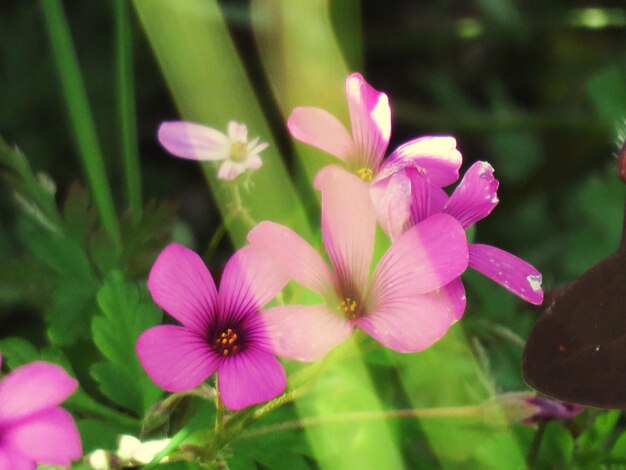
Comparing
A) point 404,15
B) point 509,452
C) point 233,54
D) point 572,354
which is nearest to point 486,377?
point 509,452

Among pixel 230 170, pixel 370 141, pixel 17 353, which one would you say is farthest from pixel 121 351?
pixel 370 141

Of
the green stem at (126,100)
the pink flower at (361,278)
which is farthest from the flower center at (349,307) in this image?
the green stem at (126,100)

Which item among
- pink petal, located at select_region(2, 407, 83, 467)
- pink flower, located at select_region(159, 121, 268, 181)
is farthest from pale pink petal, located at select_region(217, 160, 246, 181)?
pink petal, located at select_region(2, 407, 83, 467)

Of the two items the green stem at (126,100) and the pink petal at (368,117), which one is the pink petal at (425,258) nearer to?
the pink petal at (368,117)

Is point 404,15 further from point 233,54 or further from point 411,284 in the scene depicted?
point 411,284

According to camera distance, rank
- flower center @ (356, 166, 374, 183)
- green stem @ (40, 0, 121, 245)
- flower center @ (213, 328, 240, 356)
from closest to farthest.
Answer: flower center @ (213, 328, 240, 356) → flower center @ (356, 166, 374, 183) → green stem @ (40, 0, 121, 245)

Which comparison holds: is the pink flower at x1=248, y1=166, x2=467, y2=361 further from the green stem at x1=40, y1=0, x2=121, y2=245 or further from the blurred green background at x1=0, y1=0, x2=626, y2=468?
the green stem at x1=40, y1=0, x2=121, y2=245
